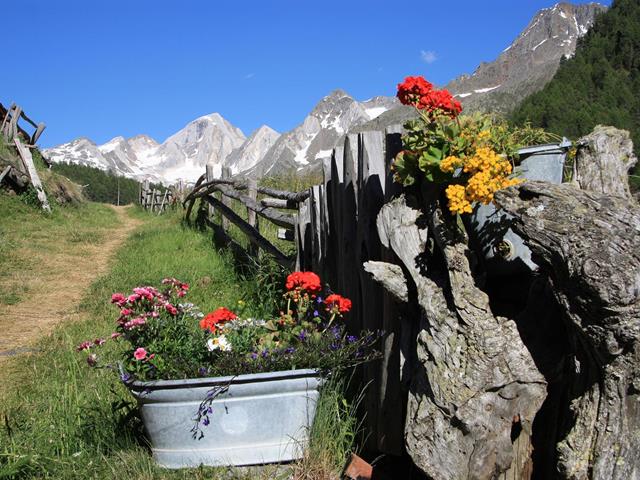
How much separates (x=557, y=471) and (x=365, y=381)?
1.37m

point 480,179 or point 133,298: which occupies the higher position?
point 480,179

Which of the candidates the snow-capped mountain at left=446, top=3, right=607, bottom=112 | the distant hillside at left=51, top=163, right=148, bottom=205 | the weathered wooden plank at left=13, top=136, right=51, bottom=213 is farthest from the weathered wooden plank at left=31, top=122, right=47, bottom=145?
the snow-capped mountain at left=446, top=3, right=607, bottom=112

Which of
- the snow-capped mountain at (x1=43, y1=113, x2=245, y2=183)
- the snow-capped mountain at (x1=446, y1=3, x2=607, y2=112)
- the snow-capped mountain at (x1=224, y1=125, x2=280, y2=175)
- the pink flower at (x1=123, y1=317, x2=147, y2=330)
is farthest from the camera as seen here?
the snow-capped mountain at (x1=43, y1=113, x2=245, y2=183)

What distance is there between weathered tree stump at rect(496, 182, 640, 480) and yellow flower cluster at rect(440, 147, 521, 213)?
0.22 metres

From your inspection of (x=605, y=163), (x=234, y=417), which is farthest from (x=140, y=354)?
(x=605, y=163)

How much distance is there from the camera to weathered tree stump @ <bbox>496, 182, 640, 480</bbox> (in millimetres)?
1800

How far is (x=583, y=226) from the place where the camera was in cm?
190

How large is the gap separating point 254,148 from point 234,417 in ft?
451

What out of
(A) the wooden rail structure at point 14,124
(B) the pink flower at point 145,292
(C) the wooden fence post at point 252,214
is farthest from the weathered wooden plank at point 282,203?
(A) the wooden rail structure at point 14,124

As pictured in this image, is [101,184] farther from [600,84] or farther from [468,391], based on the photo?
[468,391]

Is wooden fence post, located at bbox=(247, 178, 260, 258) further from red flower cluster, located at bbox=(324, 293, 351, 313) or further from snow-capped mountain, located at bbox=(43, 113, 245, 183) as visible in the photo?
snow-capped mountain, located at bbox=(43, 113, 245, 183)

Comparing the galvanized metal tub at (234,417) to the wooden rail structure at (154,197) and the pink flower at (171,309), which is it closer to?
the pink flower at (171,309)

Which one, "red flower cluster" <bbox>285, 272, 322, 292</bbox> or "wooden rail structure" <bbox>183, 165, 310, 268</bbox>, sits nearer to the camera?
"red flower cluster" <bbox>285, 272, 322, 292</bbox>

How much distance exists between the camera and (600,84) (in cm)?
6812
